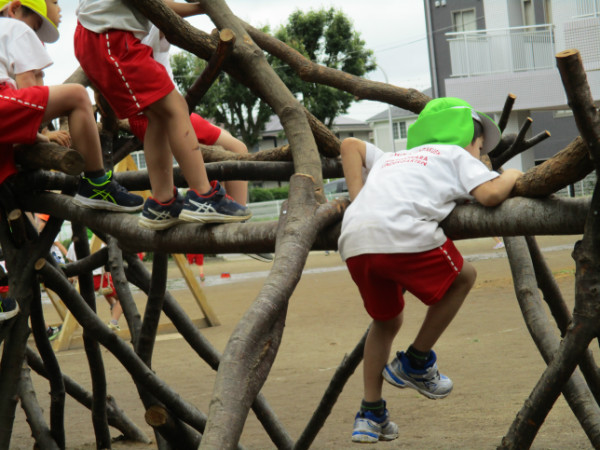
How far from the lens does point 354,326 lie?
1057cm

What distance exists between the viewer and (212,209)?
9.96 feet

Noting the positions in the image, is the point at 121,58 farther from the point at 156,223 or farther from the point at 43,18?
the point at 43,18

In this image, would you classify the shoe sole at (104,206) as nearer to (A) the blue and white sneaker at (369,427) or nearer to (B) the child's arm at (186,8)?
(B) the child's arm at (186,8)

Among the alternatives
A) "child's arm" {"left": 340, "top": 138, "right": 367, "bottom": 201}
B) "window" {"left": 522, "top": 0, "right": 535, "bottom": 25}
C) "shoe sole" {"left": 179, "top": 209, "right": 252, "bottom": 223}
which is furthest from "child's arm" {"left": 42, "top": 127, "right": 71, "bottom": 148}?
"window" {"left": 522, "top": 0, "right": 535, "bottom": 25}

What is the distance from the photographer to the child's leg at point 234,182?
456 cm

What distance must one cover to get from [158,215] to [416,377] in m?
Answer: 1.16

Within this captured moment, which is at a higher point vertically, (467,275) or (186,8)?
(186,8)

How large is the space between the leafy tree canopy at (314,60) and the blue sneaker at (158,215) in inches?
1382

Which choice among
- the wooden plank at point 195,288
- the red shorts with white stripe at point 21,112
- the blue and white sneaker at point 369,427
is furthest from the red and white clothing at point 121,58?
the wooden plank at point 195,288

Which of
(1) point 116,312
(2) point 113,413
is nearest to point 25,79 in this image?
(2) point 113,413

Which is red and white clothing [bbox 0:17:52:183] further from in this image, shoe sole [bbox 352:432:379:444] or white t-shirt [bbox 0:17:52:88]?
shoe sole [bbox 352:432:379:444]

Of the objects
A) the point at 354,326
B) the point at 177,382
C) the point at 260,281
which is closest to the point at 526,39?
the point at 260,281

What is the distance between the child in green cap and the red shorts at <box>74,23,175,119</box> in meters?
0.82

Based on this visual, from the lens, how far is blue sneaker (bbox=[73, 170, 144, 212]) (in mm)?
3377
